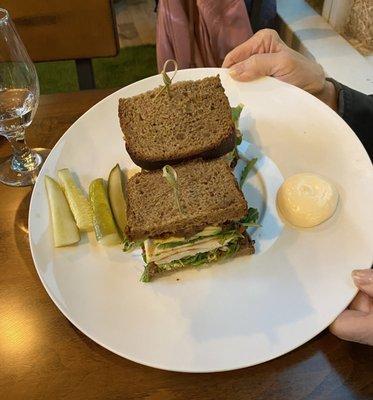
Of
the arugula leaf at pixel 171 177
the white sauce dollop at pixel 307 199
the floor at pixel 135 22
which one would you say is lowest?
the floor at pixel 135 22

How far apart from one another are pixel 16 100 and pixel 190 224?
0.68 m

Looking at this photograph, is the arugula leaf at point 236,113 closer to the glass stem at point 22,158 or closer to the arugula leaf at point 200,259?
the arugula leaf at point 200,259

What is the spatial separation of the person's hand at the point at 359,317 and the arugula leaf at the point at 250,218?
0.91ft

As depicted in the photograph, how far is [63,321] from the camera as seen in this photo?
110cm

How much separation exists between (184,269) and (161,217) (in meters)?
0.14

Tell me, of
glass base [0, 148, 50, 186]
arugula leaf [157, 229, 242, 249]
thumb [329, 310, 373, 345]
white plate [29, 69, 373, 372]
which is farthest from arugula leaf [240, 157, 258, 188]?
glass base [0, 148, 50, 186]

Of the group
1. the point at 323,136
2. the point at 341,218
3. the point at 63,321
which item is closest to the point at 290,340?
the point at 341,218

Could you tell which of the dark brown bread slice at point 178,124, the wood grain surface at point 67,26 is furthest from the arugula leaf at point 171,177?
the wood grain surface at point 67,26

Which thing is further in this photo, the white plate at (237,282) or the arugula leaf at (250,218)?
the arugula leaf at (250,218)

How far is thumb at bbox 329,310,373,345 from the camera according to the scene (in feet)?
3.16

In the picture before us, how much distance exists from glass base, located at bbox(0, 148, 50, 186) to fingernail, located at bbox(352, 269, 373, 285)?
0.98 m

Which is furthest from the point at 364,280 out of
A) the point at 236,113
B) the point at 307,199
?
the point at 236,113

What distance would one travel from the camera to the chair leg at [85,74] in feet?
6.49

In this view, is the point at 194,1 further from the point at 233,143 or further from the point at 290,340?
the point at 290,340
